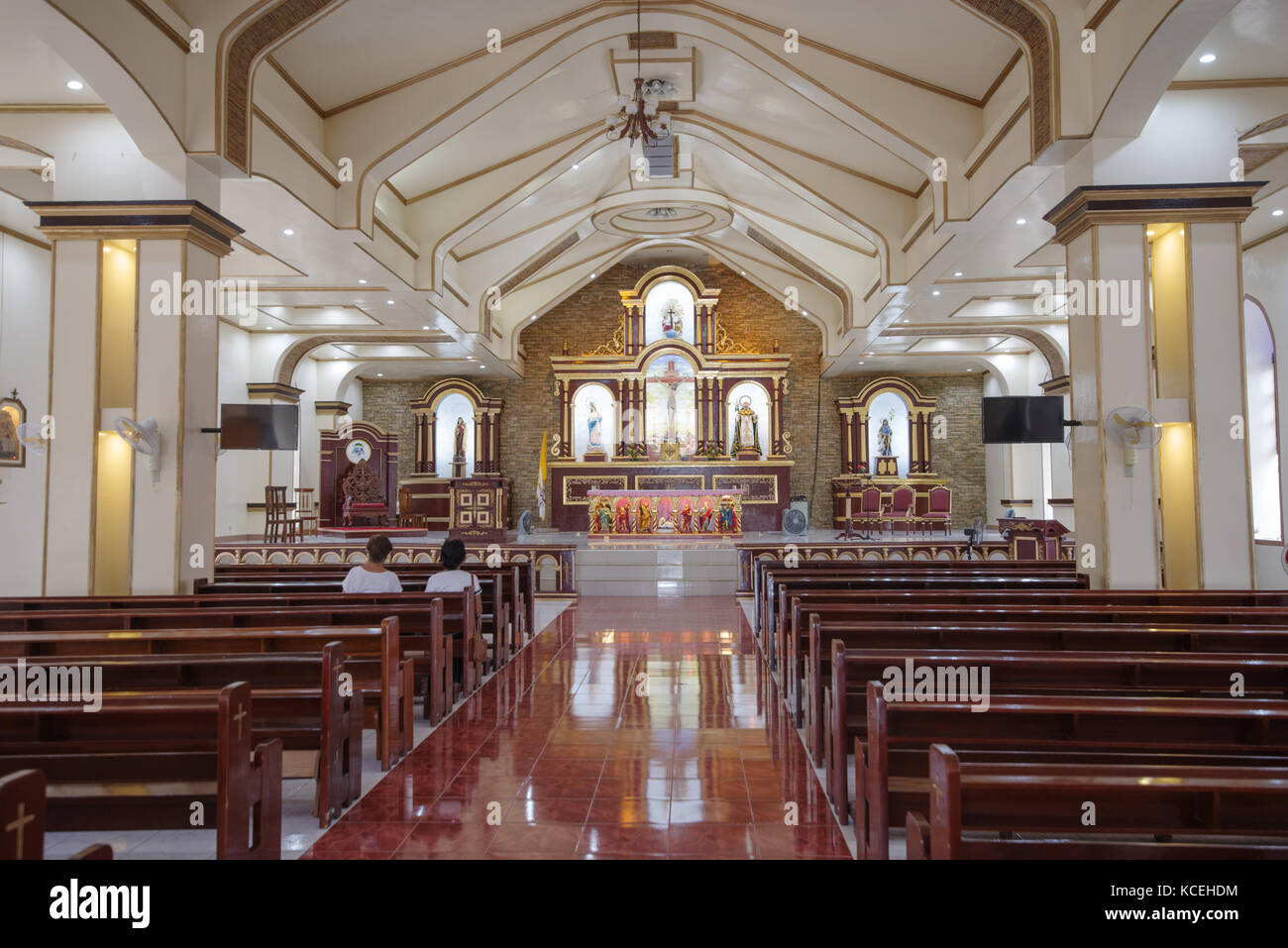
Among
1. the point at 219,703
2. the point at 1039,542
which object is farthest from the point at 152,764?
the point at 1039,542

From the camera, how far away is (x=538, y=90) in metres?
9.94

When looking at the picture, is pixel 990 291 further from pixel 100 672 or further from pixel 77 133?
pixel 100 672

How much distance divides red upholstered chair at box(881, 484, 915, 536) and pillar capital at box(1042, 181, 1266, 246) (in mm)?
10180

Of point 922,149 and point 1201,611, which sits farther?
point 922,149

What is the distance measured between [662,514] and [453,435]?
710 centimetres

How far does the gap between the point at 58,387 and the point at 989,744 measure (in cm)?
707

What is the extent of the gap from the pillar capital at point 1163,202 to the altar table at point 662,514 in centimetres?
872

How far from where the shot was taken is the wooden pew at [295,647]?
381 centimetres

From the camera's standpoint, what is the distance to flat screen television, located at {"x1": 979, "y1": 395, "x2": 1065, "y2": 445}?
7.25 meters

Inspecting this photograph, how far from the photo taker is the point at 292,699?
11.4 ft

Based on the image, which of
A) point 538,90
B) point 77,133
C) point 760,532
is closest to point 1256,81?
point 538,90

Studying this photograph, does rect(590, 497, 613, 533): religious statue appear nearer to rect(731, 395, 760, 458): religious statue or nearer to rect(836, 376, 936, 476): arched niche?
rect(731, 395, 760, 458): religious statue

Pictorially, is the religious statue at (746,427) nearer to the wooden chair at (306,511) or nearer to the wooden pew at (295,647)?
the wooden chair at (306,511)
